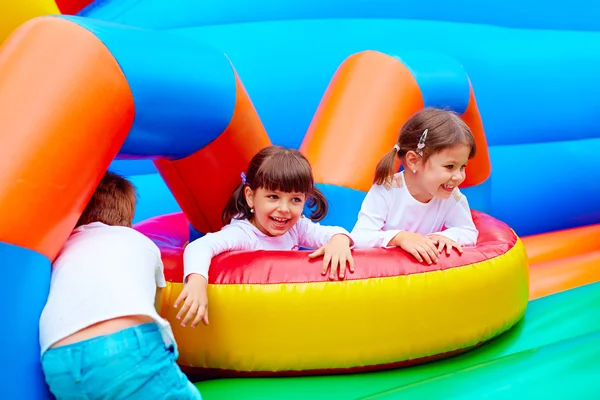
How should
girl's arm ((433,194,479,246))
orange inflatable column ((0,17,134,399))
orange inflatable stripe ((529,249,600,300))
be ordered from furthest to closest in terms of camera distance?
1. orange inflatable stripe ((529,249,600,300))
2. girl's arm ((433,194,479,246))
3. orange inflatable column ((0,17,134,399))

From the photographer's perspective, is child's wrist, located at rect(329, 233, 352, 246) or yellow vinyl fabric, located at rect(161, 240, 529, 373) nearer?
yellow vinyl fabric, located at rect(161, 240, 529, 373)

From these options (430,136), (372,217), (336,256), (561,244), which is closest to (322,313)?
(336,256)

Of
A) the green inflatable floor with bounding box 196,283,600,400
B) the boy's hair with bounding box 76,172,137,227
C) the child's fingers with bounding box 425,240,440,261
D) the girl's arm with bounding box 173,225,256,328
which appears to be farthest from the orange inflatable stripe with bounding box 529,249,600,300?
the boy's hair with bounding box 76,172,137,227

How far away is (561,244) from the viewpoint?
3.03 metres

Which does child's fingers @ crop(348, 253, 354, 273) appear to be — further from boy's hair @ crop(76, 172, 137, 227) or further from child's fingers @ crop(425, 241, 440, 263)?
boy's hair @ crop(76, 172, 137, 227)

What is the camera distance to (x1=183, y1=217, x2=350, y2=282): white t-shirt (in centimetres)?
155

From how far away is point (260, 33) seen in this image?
2.79 metres

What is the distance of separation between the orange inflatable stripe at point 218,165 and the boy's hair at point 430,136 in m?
0.32

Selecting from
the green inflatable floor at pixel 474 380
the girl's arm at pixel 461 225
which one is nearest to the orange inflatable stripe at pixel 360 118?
the girl's arm at pixel 461 225

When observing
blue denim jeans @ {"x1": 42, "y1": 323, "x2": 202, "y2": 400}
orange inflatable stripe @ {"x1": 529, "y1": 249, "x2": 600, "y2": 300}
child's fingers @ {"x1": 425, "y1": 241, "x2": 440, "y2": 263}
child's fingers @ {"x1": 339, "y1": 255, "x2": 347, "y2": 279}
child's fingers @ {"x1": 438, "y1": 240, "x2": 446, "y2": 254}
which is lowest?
blue denim jeans @ {"x1": 42, "y1": 323, "x2": 202, "y2": 400}

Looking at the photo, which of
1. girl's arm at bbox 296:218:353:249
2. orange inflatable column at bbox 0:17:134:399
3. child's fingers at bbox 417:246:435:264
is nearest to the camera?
orange inflatable column at bbox 0:17:134:399

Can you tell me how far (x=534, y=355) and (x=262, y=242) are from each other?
0.66m

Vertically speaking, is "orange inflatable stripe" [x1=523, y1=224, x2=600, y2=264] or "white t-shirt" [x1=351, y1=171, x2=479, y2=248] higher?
"orange inflatable stripe" [x1=523, y1=224, x2=600, y2=264]

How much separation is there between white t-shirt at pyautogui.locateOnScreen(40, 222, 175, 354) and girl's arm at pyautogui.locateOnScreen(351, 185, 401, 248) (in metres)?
0.61
